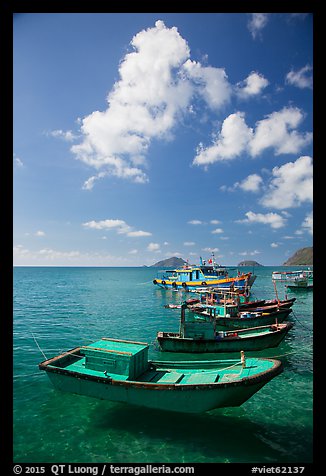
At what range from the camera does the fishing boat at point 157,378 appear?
1036cm

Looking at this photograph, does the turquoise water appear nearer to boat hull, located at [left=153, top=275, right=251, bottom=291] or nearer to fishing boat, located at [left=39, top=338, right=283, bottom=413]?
fishing boat, located at [left=39, top=338, right=283, bottom=413]

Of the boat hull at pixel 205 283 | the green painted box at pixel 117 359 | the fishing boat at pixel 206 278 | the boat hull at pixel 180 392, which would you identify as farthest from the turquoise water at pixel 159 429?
the fishing boat at pixel 206 278

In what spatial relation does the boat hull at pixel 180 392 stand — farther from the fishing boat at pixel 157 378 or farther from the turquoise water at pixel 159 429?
the turquoise water at pixel 159 429

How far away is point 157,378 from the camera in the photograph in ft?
39.1

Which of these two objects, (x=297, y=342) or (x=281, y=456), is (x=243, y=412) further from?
(x=297, y=342)

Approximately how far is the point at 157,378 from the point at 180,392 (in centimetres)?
182

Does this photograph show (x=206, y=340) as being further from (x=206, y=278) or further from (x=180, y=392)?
(x=206, y=278)

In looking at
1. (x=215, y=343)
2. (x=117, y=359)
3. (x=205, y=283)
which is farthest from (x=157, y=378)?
(x=205, y=283)

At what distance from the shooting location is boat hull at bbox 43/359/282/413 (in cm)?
1027

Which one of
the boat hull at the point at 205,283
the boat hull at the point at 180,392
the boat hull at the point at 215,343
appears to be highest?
the boat hull at the point at 180,392

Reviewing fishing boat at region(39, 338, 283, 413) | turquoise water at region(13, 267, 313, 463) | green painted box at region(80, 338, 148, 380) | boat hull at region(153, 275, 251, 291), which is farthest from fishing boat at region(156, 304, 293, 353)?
boat hull at region(153, 275, 251, 291)

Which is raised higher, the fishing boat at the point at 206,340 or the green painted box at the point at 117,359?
the green painted box at the point at 117,359

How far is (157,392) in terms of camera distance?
10461 millimetres
